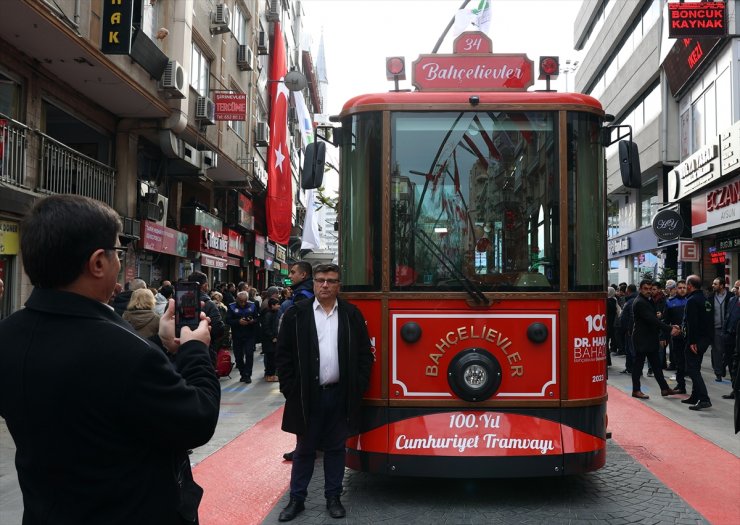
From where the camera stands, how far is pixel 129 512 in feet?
6.12

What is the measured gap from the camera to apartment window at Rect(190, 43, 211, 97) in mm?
18342

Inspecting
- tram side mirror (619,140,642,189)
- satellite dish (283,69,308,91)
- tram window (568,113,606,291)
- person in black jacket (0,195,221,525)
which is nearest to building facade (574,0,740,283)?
satellite dish (283,69,308,91)

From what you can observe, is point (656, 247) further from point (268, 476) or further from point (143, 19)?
point (268, 476)

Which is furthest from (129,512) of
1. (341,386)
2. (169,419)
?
(341,386)

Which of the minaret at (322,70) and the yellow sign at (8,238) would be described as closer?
the yellow sign at (8,238)

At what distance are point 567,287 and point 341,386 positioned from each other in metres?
1.83

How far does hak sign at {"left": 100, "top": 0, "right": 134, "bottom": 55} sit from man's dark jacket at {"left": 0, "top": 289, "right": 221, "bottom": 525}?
10.9m

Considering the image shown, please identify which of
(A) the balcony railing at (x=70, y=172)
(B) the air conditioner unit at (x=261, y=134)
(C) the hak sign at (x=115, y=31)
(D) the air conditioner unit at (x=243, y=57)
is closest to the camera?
(C) the hak sign at (x=115, y=31)

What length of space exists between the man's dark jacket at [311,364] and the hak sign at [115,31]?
8.55 metres

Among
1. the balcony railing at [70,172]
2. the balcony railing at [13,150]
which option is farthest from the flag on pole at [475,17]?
the balcony railing at [70,172]

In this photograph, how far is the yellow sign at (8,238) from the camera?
420 inches

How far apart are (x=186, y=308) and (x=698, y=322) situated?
918 centimetres

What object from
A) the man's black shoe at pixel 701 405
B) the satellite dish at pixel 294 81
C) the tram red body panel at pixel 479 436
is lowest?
the man's black shoe at pixel 701 405

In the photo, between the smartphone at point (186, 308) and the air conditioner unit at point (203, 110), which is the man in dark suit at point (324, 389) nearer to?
the smartphone at point (186, 308)
